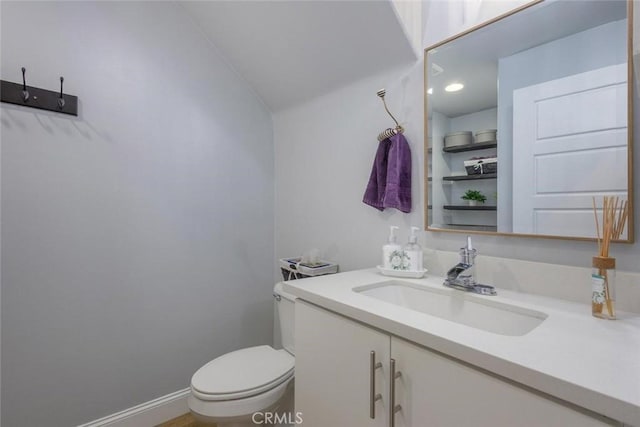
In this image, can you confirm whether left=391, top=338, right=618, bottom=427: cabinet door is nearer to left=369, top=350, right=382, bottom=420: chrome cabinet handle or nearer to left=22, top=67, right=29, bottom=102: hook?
left=369, top=350, right=382, bottom=420: chrome cabinet handle

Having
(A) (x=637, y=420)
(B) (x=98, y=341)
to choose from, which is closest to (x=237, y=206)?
(B) (x=98, y=341)

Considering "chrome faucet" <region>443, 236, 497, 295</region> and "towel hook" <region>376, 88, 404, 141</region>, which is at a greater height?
"towel hook" <region>376, 88, 404, 141</region>

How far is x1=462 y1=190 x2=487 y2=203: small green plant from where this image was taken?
1113 millimetres

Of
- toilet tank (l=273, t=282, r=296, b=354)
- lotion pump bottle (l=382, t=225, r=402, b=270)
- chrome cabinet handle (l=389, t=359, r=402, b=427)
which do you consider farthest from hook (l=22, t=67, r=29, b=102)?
chrome cabinet handle (l=389, t=359, r=402, b=427)

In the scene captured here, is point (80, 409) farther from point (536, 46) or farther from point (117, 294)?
point (536, 46)

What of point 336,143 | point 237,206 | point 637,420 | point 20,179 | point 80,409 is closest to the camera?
point 637,420

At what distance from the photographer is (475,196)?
1138mm

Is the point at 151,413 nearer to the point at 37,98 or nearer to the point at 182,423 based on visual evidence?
the point at 182,423

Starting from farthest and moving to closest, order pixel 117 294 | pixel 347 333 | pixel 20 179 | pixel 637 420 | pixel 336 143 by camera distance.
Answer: pixel 336 143 < pixel 117 294 < pixel 20 179 < pixel 347 333 < pixel 637 420

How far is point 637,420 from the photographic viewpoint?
0.41 metres

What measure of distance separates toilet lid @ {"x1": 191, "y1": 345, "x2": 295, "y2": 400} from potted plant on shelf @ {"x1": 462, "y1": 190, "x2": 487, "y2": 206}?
1.01 m

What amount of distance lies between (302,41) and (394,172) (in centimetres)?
84

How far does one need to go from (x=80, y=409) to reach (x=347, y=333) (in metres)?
1.44

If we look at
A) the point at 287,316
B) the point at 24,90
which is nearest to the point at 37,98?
the point at 24,90
